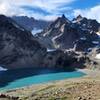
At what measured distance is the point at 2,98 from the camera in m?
49.6

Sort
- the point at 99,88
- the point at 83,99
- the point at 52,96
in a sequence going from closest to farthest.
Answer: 1. the point at 83,99
2. the point at 52,96
3. the point at 99,88

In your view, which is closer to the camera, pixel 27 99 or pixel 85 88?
pixel 27 99

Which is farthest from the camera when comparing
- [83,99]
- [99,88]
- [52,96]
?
[99,88]

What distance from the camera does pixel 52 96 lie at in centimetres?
4941

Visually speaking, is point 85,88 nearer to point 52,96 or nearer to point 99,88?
point 99,88

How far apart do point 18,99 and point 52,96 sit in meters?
4.77

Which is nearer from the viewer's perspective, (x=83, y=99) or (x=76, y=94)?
(x=83, y=99)

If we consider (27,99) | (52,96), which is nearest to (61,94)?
(52,96)

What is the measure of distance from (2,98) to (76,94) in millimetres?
10331

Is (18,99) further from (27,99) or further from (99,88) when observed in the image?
(99,88)

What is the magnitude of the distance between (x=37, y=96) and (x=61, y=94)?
376 cm

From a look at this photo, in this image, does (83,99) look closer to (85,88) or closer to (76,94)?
(76,94)

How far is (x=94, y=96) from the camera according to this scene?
4753cm

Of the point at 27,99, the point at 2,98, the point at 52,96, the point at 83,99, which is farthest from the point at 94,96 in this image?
the point at 2,98
